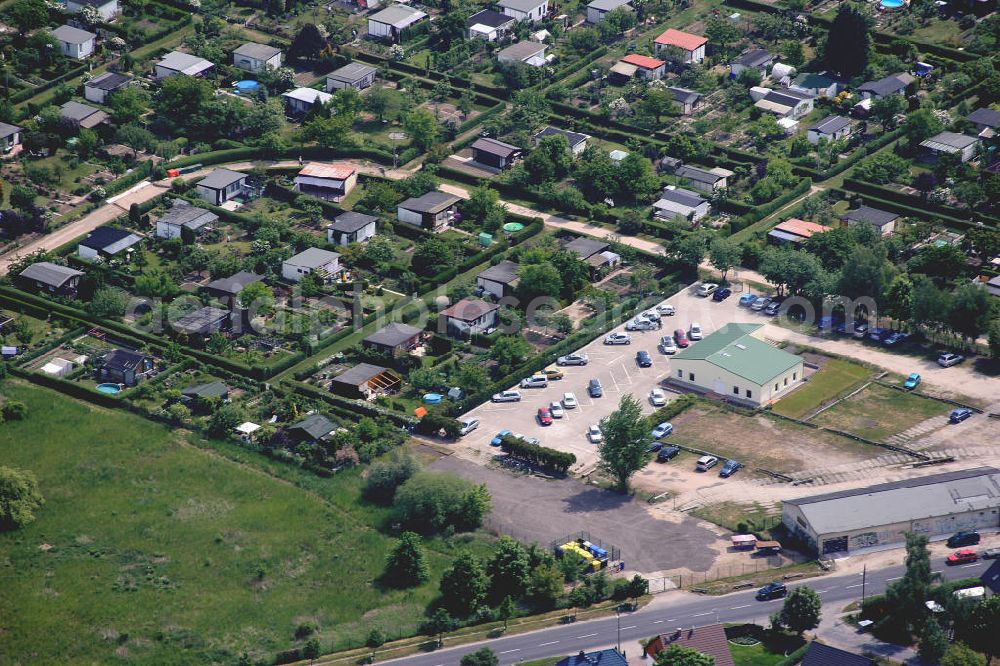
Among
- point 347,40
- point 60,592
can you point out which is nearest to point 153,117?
point 347,40

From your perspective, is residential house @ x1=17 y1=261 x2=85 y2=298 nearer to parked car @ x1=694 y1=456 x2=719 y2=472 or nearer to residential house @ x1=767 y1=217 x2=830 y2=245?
parked car @ x1=694 y1=456 x2=719 y2=472

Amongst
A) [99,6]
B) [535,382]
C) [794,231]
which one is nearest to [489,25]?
[99,6]

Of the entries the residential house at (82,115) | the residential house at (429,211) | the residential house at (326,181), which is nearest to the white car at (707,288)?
the residential house at (429,211)

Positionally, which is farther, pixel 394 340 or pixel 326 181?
pixel 326 181

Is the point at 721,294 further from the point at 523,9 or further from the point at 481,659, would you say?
the point at 523,9

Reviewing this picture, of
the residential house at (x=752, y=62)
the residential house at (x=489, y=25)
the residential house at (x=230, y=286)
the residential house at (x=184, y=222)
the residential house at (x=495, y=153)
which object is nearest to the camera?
the residential house at (x=230, y=286)

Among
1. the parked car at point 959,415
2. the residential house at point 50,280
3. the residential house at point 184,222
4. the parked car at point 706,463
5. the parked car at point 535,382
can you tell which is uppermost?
the parked car at point 959,415

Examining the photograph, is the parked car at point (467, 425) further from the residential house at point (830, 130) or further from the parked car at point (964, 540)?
the residential house at point (830, 130)
